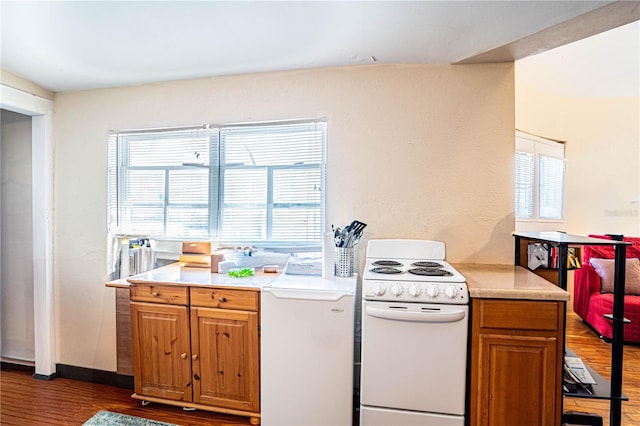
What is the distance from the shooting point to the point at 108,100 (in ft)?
8.79

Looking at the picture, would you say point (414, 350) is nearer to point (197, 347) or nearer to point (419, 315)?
point (419, 315)

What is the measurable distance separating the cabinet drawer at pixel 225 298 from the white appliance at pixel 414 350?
0.71 m

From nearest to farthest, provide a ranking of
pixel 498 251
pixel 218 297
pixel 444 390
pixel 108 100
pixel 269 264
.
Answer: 1. pixel 444 390
2. pixel 218 297
3. pixel 498 251
4. pixel 269 264
5. pixel 108 100

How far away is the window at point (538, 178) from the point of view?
3785mm

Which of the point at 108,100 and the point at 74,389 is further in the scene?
the point at 108,100

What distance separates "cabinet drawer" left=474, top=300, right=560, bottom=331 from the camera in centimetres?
155

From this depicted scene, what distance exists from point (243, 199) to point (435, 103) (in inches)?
63.7

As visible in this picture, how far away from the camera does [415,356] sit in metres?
1.65

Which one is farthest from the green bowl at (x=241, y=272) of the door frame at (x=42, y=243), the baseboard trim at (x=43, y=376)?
the baseboard trim at (x=43, y=376)

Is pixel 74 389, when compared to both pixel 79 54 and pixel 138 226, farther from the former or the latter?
pixel 79 54

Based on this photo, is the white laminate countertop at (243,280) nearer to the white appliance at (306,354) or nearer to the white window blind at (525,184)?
the white appliance at (306,354)

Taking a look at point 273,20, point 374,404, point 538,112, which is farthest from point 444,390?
point 538,112

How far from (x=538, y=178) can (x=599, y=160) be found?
95 centimetres

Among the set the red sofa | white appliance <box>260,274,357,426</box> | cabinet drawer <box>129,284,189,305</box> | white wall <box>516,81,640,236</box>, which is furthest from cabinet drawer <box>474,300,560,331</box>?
white wall <box>516,81,640,236</box>
